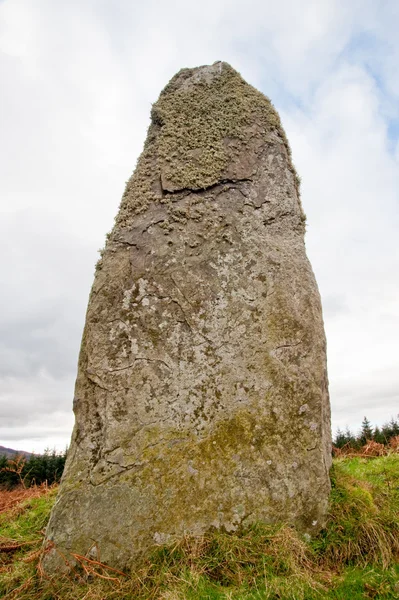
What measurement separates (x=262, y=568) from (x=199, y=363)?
1.93m

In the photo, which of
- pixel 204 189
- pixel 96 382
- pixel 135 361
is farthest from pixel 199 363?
pixel 204 189

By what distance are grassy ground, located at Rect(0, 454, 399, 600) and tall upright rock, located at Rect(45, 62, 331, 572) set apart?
0.18 meters

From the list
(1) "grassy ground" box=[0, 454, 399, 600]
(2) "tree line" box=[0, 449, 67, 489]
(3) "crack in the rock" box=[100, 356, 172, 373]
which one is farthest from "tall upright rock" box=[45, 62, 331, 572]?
(2) "tree line" box=[0, 449, 67, 489]

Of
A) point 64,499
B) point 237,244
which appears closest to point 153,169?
point 237,244

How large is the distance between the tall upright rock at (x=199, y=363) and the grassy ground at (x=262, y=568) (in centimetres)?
18

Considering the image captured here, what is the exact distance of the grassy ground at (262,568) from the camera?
334cm

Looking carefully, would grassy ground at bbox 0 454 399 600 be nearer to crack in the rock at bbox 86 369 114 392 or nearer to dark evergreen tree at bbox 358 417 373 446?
crack in the rock at bbox 86 369 114 392

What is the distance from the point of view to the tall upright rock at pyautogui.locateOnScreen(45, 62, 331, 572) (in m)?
4.14

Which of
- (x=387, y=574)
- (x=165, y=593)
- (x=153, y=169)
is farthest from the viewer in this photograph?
(x=153, y=169)

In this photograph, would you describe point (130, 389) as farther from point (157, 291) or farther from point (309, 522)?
point (309, 522)

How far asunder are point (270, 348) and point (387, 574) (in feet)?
7.22

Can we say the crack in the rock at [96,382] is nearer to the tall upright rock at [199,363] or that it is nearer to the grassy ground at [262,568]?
the tall upright rock at [199,363]

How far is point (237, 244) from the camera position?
5.15 metres

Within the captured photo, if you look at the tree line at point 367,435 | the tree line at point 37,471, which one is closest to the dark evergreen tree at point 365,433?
the tree line at point 367,435
